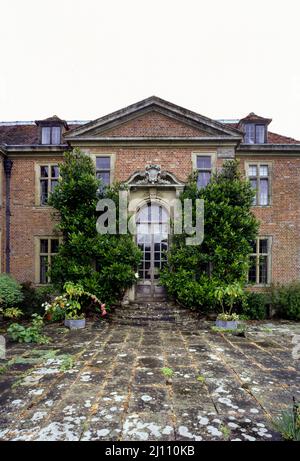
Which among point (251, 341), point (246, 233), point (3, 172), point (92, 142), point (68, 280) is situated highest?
point (92, 142)

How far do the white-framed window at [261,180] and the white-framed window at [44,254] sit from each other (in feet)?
31.4

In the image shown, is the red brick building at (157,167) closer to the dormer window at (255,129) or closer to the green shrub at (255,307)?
the dormer window at (255,129)

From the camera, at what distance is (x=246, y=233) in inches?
396

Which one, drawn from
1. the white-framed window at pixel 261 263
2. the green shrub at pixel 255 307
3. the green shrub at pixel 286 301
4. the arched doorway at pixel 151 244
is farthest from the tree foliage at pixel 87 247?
the green shrub at pixel 286 301

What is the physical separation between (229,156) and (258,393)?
355 inches

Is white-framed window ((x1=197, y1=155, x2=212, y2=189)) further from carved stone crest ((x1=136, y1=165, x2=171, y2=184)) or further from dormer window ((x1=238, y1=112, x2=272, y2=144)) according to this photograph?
dormer window ((x1=238, y1=112, x2=272, y2=144))

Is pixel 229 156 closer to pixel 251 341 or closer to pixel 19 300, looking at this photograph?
pixel 251 341

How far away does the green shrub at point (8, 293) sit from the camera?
9633mm

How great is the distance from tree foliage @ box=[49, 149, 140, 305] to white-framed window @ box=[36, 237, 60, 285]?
272cm

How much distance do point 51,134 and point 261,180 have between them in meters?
10.3

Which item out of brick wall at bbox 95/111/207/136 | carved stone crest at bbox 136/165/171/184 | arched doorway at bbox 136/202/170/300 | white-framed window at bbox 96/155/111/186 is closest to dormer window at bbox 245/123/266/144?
brick wall at bbox 95/111/207/136

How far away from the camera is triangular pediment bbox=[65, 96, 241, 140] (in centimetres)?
1098
